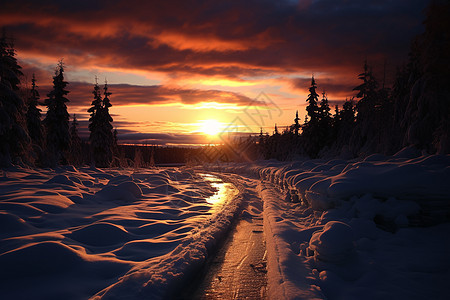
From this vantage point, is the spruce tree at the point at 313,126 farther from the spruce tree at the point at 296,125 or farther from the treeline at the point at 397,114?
the spruce tree at the point at 296,125

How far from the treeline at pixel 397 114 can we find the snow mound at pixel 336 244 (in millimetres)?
8744

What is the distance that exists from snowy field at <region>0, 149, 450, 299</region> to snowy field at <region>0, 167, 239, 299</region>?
0.06 ft

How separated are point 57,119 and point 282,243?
2909 centimetres

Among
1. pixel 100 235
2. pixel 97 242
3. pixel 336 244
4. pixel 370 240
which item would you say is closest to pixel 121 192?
pixel 100 235

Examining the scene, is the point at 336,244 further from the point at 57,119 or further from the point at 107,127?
the point at 107,127

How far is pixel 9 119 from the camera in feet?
50.0

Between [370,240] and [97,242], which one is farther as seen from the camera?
[97,242]

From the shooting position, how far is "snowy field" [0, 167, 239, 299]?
3324mm

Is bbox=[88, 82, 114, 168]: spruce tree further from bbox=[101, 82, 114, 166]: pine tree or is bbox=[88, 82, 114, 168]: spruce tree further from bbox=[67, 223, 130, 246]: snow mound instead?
bbox=[67, 223, 130, 246]: snow mound

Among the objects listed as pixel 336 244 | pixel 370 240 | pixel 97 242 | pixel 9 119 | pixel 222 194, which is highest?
pixel 9 119

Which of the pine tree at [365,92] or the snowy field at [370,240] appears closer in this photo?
the snowy field at [370,240]

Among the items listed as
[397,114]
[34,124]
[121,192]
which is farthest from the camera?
[34,124]

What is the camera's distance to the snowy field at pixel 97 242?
3.32 meters

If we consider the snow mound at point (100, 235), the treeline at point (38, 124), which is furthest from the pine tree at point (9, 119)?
the snow mound at point (100, 235)
